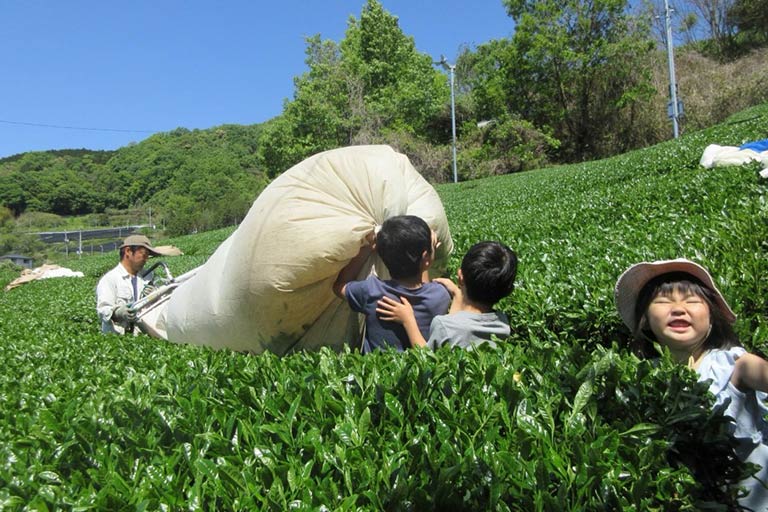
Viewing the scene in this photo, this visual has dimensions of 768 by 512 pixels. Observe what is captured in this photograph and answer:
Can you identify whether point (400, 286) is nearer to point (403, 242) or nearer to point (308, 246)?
point (403, 242)

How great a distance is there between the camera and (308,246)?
2947 mm

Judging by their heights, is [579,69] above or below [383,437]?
above

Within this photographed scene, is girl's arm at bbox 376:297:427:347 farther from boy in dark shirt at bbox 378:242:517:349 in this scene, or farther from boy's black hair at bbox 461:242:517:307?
boy's black hair at bbox 461:242:517:307

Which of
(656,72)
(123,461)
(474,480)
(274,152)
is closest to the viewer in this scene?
(474,480)

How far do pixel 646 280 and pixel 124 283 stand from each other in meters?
4.66

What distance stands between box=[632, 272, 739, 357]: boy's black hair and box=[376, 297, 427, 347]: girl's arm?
3.19 feet

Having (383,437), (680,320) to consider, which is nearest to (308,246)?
(383,437)

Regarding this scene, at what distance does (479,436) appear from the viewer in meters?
1.78

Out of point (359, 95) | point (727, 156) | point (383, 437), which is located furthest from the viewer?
point (359, 95)

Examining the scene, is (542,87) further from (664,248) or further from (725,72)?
(664,248)

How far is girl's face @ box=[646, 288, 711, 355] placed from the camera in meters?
2.45

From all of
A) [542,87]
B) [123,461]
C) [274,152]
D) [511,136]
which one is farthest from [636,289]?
[274,152]

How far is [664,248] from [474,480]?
9.58ft

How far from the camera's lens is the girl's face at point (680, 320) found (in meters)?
2.45
